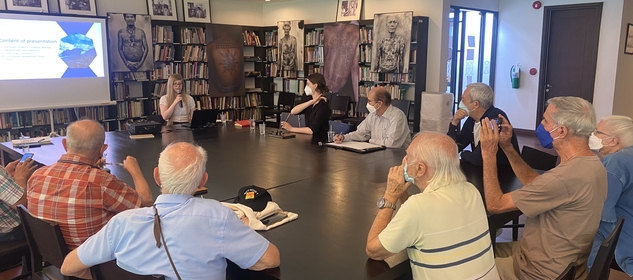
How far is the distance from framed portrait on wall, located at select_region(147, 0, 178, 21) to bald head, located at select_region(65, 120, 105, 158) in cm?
632

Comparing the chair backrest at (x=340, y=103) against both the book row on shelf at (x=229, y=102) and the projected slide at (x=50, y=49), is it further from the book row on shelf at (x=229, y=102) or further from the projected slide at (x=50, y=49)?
the projected slide at (x=50, y=49)

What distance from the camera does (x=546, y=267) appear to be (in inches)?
79.5

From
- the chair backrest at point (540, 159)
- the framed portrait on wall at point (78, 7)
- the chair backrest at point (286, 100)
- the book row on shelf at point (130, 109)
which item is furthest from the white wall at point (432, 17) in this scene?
the chair backrest at point (540, 159)

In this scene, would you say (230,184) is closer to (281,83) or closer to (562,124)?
(562,124)

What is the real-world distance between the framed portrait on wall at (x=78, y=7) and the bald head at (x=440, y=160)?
7052 millimetres

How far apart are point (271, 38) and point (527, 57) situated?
16.3ft

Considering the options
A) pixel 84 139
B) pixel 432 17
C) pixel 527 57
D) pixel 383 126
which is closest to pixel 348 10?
pixel 432 17

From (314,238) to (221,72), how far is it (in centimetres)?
749

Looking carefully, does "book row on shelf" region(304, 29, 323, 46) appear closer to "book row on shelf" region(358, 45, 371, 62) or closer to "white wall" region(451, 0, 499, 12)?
"book row on shelf" region(358, 45, 371, 62)

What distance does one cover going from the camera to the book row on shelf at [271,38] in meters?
9.59

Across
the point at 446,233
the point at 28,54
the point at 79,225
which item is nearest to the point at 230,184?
the point at 79,225

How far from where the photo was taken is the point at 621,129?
8.34ft

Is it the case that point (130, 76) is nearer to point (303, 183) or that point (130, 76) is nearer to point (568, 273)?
point (303, 183)

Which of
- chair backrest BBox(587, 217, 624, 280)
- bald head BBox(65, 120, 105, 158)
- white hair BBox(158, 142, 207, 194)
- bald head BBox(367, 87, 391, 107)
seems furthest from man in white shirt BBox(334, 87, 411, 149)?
white hair BBox(158, 142, 207, 194)
